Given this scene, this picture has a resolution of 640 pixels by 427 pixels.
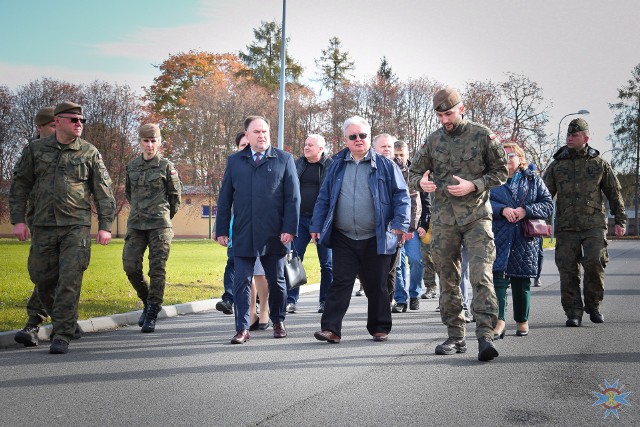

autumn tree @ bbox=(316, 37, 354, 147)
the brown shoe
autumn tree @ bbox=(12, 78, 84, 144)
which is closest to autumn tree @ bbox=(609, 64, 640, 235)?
autumn tree @ bbox=(316, 37, 354, 147)

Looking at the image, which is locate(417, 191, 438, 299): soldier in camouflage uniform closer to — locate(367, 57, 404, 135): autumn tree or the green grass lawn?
the green grass lawn

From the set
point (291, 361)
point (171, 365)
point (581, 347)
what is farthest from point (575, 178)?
point (171, 365)

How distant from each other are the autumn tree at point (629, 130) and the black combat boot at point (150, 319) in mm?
70740

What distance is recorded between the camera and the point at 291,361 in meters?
6.37

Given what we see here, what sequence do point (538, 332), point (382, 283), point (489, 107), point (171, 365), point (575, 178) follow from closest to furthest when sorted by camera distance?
point (171, 365), point (382, 283), point (538, 332), point (575, 178), point (489, 107)

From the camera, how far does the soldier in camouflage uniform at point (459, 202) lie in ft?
21.3

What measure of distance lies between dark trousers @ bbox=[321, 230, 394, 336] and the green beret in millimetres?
2869

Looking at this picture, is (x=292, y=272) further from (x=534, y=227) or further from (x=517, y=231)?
(x=534, y=227)

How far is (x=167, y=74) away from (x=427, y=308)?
4278 cm

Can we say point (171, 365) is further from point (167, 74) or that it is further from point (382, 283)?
point (167, 74)

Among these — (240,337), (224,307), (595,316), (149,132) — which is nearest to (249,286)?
(240,337)

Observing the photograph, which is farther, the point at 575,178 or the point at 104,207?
the point at 575,178

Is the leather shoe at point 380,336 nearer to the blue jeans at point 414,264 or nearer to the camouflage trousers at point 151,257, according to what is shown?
the camouflage trousers at point 151,257
